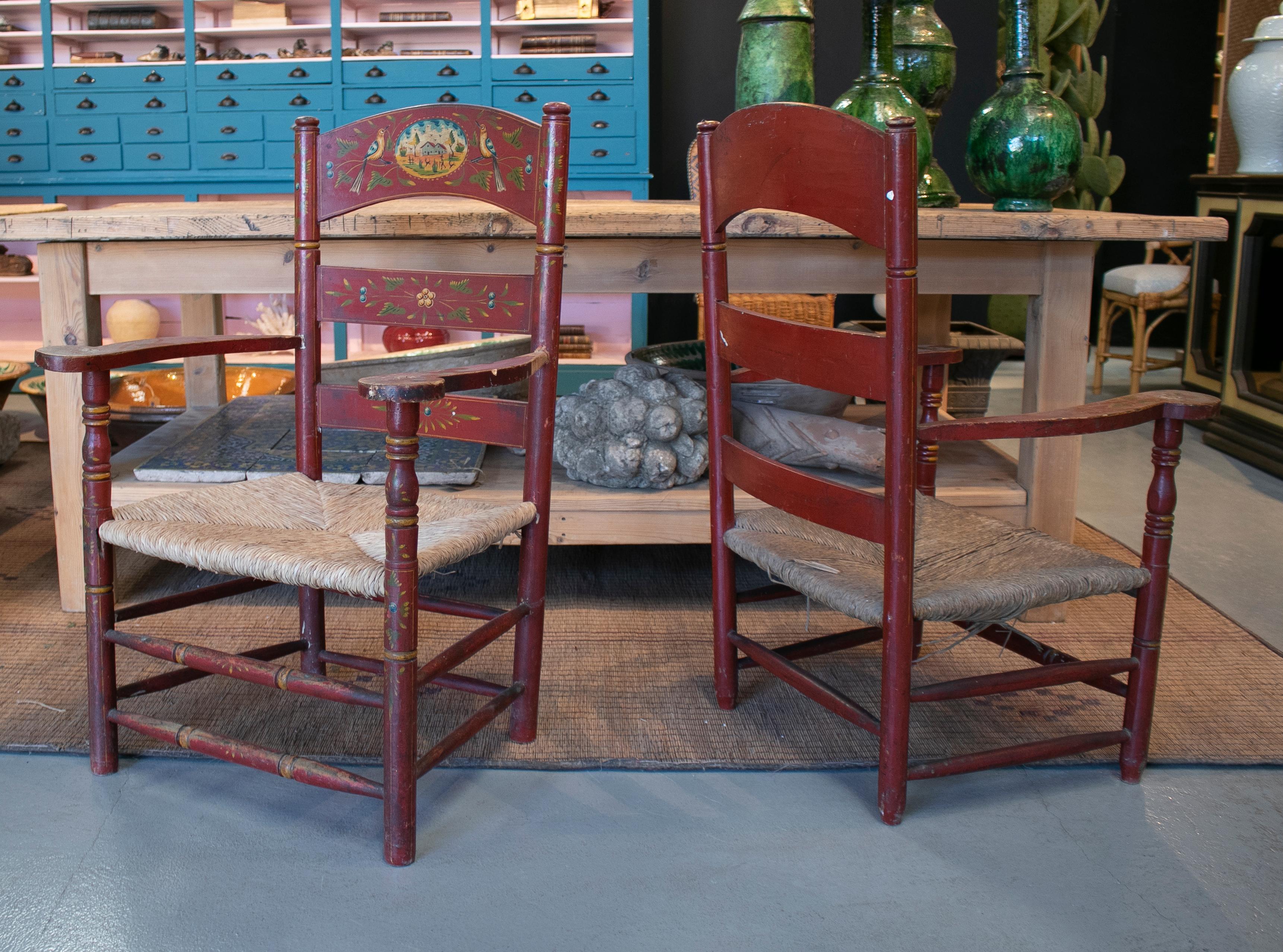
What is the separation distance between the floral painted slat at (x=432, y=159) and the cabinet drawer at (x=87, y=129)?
13.7 ft

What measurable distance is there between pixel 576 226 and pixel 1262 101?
121 inches

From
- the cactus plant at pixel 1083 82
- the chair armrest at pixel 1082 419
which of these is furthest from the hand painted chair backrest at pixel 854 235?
the cactus plant at pixel 1083 82

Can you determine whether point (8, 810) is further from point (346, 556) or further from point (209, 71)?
point (209, 71)

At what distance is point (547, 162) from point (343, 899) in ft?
3.33

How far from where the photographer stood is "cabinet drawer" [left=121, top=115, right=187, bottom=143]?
5254mm

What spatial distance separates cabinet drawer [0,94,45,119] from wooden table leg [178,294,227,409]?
304cm

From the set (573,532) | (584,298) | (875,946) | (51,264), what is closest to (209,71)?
(584,298)

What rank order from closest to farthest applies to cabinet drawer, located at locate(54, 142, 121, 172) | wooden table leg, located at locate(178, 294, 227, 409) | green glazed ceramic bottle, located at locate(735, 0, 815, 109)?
green glazed ceramic bottle, located at locate(735, 0, 815, 109)
wooden table leg, located at locate(178, 294, 227, 409)
cabinet drawer, located at locate(54, 142, 121, 172)

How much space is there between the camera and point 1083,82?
5.29 metres

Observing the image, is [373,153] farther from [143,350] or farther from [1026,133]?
[1026,133]

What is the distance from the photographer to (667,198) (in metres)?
6.00

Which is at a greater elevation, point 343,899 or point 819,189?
point 819,189

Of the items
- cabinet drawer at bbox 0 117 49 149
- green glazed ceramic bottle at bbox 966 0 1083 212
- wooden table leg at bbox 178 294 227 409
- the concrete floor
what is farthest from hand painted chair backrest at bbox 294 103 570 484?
cabinet drawer at bbox 0 117 49 149

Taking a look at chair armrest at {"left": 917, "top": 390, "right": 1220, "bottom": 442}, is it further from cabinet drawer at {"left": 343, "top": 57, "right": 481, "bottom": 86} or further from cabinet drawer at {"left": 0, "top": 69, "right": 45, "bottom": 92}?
cabinet drawer at {"left": 0, "top": 69, "right": 45, "bottom": 92}
